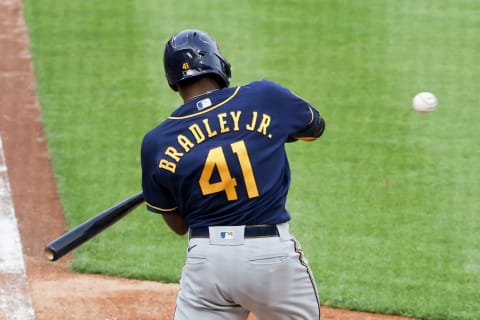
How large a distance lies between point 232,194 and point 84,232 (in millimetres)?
1133

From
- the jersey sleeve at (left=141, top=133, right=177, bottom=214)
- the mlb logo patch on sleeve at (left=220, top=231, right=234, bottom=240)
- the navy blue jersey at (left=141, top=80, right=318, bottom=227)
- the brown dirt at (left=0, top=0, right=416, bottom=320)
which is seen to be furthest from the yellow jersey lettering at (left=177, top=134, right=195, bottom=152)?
the brown dirt at (left=0, top=0, right=416, bottom=320)

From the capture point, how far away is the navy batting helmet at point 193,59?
12.9 ft

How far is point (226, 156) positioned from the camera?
3.72 metres

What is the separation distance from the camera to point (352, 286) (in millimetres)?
6348

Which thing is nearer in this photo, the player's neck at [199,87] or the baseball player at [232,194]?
the baseball player at [232,194]

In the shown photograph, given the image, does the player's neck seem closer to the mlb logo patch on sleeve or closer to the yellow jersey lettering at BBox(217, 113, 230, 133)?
the yellow jersey lettering at BBox(217, 113, 230, 133)

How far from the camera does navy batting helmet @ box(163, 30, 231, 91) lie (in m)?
3.93

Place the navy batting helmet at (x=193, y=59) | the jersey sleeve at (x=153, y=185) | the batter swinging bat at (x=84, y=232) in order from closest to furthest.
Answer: the jersey sleeve at (x=153, y=185) < the navy batting helmet at (x=193, y=59) < the batter swinging bat at (x=84, y=232)

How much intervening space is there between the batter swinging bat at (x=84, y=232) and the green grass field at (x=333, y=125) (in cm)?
184

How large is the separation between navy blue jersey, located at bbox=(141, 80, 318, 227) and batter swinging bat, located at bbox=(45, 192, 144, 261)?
80cm

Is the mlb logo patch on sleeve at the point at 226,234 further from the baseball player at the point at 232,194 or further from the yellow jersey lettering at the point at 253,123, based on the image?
the yellow jersey lettering at the point at 253,123

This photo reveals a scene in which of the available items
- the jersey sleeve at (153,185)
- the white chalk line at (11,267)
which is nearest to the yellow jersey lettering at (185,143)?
the jersey sleeve at (153,185)

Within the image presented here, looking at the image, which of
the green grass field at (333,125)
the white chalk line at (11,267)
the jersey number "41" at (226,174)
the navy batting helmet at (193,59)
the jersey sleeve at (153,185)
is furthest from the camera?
the green grass field at (333,125)

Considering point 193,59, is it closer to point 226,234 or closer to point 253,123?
point 253,123
